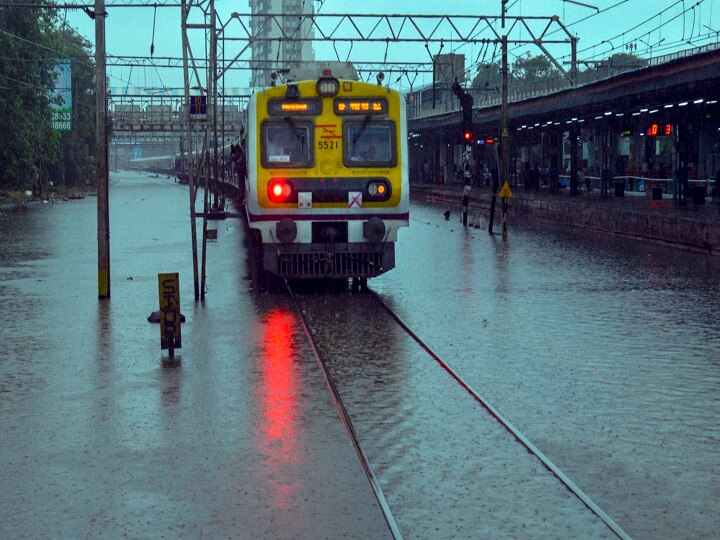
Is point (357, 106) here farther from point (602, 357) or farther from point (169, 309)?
point (602, 357)

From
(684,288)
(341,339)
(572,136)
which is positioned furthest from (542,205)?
(341,339)

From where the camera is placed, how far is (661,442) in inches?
341

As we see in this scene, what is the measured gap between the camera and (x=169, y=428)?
9211 millimetres

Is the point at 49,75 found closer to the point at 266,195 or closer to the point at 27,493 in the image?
the point at 266,195

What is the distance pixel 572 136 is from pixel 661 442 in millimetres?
51613

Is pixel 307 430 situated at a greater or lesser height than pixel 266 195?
lesser

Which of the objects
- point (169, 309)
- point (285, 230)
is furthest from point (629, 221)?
point (169, 309)

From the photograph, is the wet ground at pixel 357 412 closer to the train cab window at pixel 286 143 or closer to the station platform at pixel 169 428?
the station platform at pixel 169 428

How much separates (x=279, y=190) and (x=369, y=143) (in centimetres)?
155

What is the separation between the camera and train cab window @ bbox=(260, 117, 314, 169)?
18.9 m

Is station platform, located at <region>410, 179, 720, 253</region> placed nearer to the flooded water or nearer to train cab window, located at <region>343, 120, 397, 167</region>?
the flooded water

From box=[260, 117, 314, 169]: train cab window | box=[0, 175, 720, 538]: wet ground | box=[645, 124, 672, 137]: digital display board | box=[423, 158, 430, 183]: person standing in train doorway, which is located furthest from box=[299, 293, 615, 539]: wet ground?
box=[423, 158, 430, 183]: person standing in train doorway

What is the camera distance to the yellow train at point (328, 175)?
18688 millimetres

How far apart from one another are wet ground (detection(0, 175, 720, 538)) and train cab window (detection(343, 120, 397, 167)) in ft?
6.49
